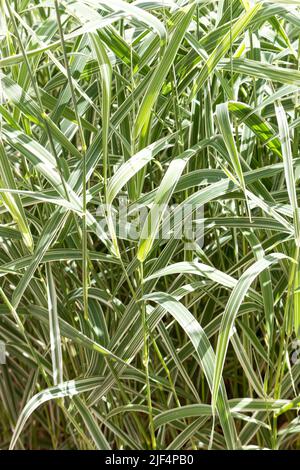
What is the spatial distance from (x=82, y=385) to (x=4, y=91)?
334mm

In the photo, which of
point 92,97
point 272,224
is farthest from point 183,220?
point 92,97

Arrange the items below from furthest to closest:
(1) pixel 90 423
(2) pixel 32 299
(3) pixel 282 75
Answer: (2) pixel 32 299 < (1) pixel 90 423 < (3) pixel 282 75

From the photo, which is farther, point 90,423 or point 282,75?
point 90,423

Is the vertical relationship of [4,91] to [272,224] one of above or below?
above

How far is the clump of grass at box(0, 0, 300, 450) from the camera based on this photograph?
2.02ft

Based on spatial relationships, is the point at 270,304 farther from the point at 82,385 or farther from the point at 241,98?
the point at 241,98

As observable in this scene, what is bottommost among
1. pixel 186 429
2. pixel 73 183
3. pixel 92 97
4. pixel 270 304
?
pixel 186 429

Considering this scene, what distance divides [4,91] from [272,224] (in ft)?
1.03

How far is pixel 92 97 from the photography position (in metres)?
0.77

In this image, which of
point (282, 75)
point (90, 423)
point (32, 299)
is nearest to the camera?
point (282, 75)

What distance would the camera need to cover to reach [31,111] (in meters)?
0.65

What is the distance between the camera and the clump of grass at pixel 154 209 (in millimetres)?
616

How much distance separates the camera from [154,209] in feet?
1.96

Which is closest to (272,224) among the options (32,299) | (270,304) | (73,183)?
(270,304)
